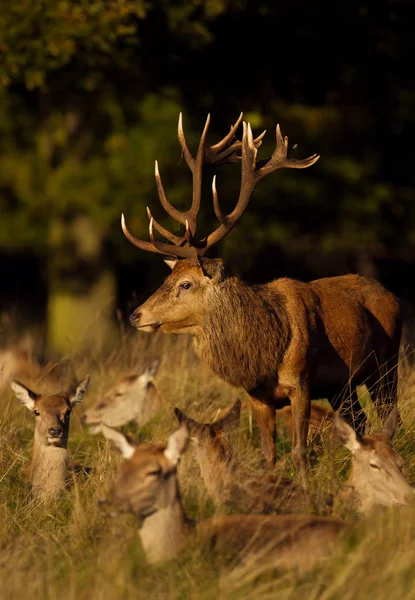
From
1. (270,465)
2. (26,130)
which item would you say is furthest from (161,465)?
(26,130)

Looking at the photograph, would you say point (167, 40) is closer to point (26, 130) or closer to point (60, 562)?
point (26, 130)

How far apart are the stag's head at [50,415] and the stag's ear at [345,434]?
1802 millimetres

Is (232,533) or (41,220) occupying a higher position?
(232,533)

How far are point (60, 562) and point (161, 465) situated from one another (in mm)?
697

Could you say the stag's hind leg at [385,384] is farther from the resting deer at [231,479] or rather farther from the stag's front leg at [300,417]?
the resting deer at [231,479]

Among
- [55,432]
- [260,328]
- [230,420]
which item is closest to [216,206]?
[260,328]

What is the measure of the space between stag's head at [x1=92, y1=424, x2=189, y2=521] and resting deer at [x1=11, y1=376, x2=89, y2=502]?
5.81 feet

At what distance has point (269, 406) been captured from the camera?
7172 millimetres

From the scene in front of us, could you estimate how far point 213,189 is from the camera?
7.29 m

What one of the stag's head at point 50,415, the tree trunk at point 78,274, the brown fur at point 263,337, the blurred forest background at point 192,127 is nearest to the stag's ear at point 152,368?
the brown fur at point 263,337

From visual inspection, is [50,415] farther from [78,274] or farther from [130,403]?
[78,274]

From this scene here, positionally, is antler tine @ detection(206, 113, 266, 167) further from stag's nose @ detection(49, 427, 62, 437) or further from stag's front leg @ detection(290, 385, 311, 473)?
stag's nose @ detection(49, 427, 62, 437)

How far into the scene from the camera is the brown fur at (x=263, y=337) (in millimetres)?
7059

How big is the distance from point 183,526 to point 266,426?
237cm
